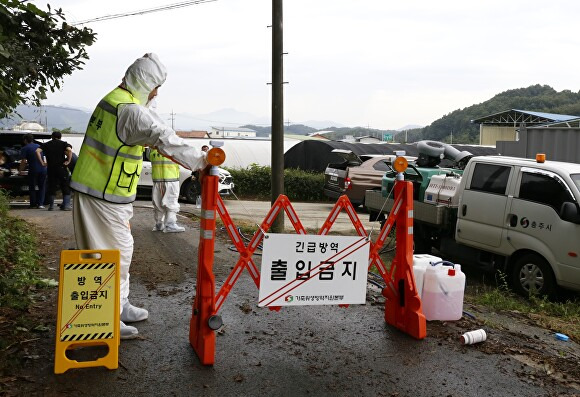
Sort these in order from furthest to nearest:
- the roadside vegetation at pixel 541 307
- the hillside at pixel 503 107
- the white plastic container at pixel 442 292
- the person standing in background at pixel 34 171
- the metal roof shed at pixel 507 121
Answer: the hillside at pixel 503 107 < the metal roof shed at pixel 507 121 < the person standing in background at pixel 34 171 < the roadside vegetation at pixel 541 307 < the white plastic container at pixel 442 292

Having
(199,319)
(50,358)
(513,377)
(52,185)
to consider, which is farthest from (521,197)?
(52,185)

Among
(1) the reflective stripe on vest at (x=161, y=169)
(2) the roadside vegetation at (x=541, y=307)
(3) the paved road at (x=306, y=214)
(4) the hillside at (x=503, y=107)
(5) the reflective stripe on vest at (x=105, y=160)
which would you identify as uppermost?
(4) the hillside at (x=503, y=107)

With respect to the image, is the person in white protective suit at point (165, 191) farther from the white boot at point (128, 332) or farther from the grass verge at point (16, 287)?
the white boot at point (128, 332)

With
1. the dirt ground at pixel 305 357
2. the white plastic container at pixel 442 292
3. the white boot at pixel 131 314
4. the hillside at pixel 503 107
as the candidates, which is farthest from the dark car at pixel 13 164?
the hillside at pixel 503 107

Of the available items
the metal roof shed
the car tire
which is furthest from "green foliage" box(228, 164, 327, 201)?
the metal roof shed

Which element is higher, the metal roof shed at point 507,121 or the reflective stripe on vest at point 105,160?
the metal roof shed at point 507,121

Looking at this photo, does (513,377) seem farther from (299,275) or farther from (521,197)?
(521,197)

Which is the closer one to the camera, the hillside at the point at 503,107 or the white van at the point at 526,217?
the white van at the point at 526,217

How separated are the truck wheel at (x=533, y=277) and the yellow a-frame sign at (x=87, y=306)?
5.70 metres

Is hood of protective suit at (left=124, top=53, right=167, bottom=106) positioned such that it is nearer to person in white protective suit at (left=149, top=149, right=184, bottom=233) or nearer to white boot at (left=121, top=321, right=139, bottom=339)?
white boot at (left=121, top=321, right=139, bottom=339)

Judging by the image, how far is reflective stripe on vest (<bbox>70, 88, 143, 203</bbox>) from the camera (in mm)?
4820

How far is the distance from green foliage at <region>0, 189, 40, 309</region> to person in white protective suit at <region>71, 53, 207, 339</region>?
1.49 m

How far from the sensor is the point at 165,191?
10.3 m

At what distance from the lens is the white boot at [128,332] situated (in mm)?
5082
